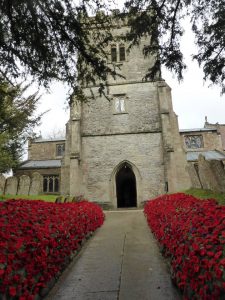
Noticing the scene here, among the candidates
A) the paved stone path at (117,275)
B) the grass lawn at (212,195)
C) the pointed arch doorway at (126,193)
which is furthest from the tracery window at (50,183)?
the paved stone path at (117,275)

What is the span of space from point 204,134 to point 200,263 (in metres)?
31.6

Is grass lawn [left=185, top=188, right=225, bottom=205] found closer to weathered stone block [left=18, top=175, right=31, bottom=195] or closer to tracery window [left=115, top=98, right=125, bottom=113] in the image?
weathered stone block [left=18, top=175, right=31, bottom=195]

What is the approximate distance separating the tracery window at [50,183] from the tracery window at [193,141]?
55.0 feet

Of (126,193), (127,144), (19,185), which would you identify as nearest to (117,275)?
(19,185)

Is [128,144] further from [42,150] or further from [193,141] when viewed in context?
[42,150]

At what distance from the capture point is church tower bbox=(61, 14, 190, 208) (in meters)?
18.6

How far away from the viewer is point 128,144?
19.3 metres

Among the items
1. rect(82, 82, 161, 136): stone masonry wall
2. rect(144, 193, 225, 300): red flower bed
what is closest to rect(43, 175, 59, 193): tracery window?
rect(82, 82, 161, 136): stone masonry wall

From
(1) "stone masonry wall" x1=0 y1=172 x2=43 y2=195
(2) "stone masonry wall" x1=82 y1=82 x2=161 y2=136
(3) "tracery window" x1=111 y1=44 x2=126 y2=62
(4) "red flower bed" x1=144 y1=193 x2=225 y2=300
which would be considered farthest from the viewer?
(3) "tracery window" x1=111 y1=44 x2=126 y2=62

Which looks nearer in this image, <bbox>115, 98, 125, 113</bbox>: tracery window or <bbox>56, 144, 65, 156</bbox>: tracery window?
<bbox>115, 98, 125, 113</bbox>: tracery window

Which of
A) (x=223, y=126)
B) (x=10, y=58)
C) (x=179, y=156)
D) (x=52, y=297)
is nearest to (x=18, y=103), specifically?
(x=179, y=156)

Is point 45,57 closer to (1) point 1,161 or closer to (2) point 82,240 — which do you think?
(2) point 82,240

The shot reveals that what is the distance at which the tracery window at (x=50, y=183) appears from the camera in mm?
28156

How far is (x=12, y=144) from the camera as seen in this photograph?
→ 2842 centimetres
